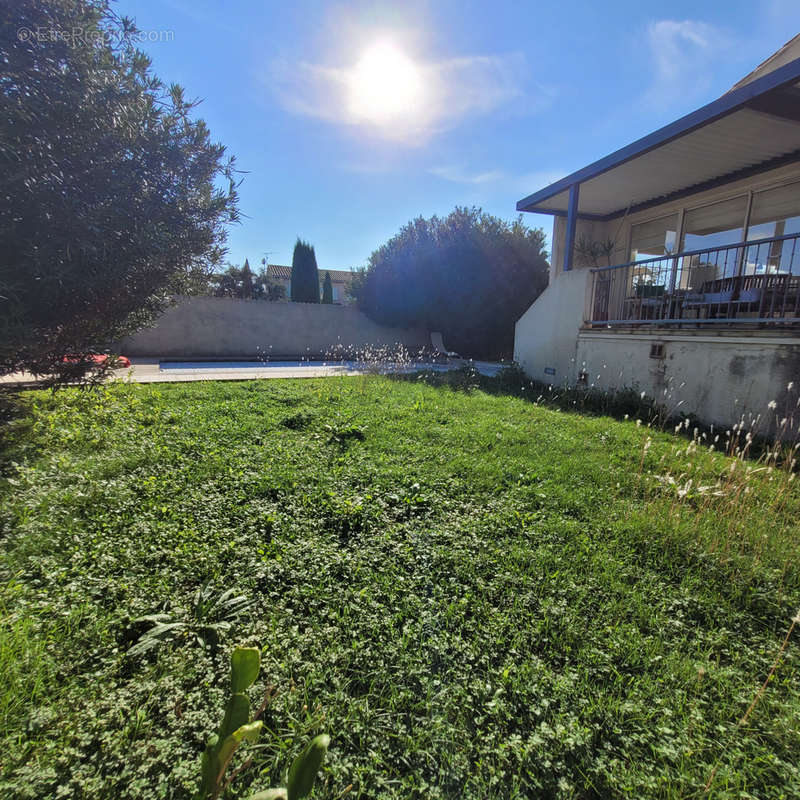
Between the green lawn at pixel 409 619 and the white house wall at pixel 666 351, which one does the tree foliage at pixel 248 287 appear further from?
the green lawn at pixel 409 619

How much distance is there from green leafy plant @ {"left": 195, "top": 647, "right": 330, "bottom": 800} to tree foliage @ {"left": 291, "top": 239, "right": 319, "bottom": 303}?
82.4 ft

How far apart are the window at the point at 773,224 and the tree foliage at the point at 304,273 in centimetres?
2116

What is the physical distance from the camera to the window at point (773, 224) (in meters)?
6.79

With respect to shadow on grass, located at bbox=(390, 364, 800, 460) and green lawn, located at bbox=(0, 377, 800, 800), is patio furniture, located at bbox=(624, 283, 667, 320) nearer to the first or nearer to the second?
shadow on grass, located at bbox=(390, 364, 800, 460)

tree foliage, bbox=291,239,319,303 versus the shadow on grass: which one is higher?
tree foliage, bbox=291,239,319,303

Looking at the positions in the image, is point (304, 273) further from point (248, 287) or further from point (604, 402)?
point (604, 402)

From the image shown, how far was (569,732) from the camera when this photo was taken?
4.89ft

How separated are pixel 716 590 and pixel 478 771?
1807 millimetres

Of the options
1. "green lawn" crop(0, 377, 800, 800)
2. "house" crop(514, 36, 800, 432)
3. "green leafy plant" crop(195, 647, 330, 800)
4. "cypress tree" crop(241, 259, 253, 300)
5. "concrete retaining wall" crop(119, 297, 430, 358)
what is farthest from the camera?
"cypress tree" crop(241, 259, 253, 300)

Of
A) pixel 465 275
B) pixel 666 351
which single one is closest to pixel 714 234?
pixel 666 351

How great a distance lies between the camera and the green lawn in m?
1.39

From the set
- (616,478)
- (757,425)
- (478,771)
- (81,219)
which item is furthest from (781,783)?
(81,219)

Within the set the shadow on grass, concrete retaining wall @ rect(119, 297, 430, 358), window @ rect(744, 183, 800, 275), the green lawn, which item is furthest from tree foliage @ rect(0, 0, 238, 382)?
concrete retaining wall @ rect(119, 297, 430, 358)

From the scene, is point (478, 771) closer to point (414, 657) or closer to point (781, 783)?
point (414, 657)
